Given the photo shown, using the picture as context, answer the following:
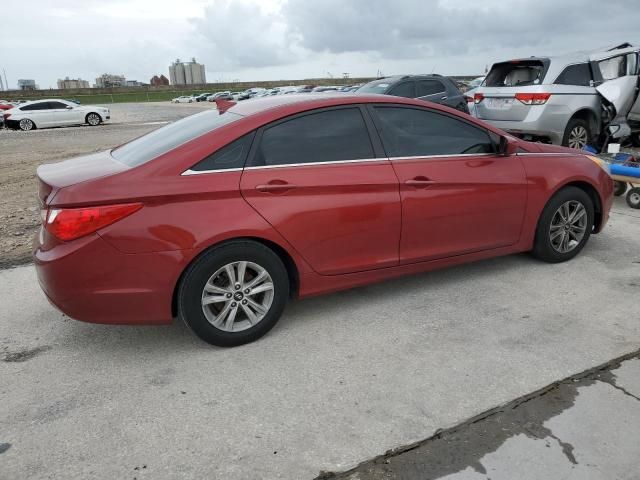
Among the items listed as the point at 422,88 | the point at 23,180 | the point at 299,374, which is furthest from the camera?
the point at 422,88

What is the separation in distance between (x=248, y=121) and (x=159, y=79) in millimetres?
141340

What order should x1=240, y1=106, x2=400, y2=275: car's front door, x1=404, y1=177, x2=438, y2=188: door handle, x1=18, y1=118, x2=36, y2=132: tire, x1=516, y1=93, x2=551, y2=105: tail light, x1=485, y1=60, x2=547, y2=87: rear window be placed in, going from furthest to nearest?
x1=18, y1=118, x2=36, y2=132: tire → x1=485, y1=60, x2=547, y2=87: rear window → x1=516, y1=93, x2=551, y2=105: tail light → x1=404, y1=177, x2=438, y2=188: door handle → x1=240, y1=106, x2=400, y2=275: car's front door

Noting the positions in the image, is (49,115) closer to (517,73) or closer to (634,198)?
(517,73)

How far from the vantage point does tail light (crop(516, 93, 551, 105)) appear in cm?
847

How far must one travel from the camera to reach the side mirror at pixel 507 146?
14.0ft

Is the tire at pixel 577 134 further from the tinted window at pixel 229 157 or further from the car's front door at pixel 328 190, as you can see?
the tinted window at pixel 229 157

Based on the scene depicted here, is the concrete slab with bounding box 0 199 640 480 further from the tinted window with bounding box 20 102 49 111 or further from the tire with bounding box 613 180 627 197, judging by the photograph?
the tinted window with bounding box 20 102 49 111

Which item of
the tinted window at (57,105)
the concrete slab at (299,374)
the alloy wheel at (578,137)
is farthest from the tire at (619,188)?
the tinted window at (57,105)

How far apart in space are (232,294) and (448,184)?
5.85 ft

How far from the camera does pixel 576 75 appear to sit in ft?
28.7

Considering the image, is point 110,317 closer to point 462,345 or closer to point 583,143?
point 462,345

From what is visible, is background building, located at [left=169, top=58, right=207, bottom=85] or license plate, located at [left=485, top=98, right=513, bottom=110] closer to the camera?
license plate, located at [left=485, top=98, right=513, bottom=110]

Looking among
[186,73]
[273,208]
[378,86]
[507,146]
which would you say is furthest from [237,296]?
[186,73]

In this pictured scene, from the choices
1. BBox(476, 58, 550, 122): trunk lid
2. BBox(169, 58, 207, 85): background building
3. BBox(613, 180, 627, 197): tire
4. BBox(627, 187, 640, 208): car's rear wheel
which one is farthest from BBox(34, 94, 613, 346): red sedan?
BBox(169, 58, 207, 85): background building
